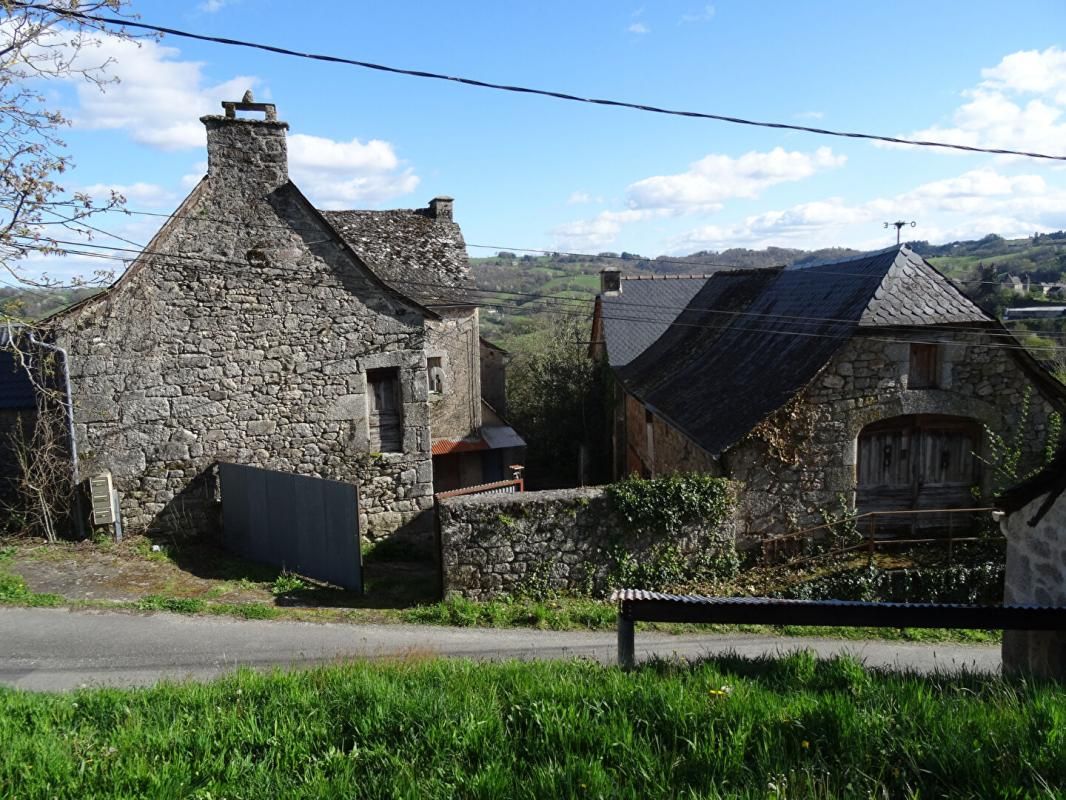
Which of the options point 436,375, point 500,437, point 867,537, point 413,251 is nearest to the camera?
point 867,537

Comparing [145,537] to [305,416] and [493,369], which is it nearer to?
[305,416]

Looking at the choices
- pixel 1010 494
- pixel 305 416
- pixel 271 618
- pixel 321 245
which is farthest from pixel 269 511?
pixel 1010 494

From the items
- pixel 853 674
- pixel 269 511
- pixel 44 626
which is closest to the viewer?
Result: pixel 853 674

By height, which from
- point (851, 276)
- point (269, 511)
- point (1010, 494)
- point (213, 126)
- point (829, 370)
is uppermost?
point (213, 126)

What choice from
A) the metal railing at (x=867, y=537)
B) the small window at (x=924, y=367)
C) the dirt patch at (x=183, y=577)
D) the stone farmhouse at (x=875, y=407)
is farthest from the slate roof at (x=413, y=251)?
the small window at (x=924, y=367)

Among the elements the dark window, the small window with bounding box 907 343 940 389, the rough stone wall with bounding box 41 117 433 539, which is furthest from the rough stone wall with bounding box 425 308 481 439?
the small window with bounding box 907 343 940 389

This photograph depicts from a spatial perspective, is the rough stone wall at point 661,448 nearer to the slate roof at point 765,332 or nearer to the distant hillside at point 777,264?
the slate roof at point 765,332

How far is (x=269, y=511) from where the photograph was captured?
12180 millimetres

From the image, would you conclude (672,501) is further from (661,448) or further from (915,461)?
(661,448)

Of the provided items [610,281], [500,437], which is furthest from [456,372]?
[610,281]

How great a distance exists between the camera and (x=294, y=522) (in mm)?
11844

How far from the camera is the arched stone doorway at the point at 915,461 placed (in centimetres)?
1294

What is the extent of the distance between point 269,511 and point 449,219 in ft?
37.7

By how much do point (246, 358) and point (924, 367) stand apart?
37.2 feet
